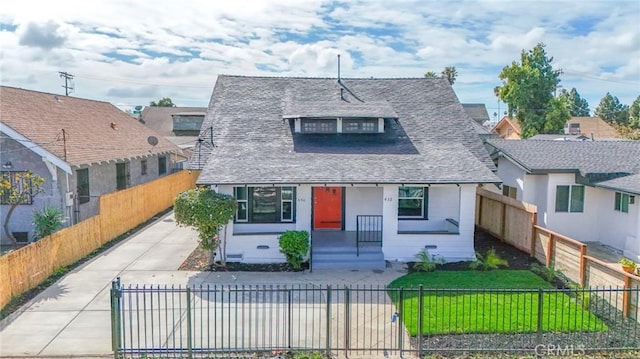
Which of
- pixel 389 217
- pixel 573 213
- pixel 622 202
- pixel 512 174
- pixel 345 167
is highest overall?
pixel 345 167

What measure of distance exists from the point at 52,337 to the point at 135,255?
238 inches

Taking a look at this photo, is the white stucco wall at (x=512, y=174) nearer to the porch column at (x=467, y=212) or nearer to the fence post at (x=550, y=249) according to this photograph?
the porch column at (x=467, y=212)

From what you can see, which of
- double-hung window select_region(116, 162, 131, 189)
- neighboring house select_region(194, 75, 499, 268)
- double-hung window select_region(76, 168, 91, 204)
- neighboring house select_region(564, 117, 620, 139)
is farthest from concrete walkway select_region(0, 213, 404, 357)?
neighboring house select_region(564, 117, 620, 139)

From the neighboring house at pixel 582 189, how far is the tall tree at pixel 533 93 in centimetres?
1727

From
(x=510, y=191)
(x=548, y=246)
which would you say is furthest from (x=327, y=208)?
(x=510, y=191)

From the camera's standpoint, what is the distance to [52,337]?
867 centimetres

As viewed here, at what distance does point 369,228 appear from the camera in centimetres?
1589

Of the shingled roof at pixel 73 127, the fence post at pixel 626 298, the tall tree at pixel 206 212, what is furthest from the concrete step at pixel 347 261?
the shingled roof at pixel 73 127

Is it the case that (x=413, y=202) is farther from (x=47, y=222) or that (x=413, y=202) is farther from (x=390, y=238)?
(x=47, y=222)

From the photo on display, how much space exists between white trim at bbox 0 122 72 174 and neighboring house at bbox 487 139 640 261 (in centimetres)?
1678

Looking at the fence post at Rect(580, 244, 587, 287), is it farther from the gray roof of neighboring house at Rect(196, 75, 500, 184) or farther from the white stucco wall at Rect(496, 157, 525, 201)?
the white stucco wall at Rect(496, 157, 525, 201)

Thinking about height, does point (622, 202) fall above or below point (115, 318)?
above

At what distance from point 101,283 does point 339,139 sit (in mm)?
9567

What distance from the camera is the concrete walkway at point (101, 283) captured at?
845cm
